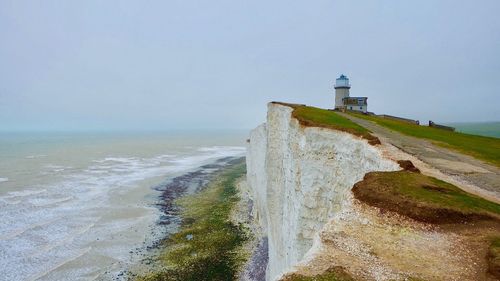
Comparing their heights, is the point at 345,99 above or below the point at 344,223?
above

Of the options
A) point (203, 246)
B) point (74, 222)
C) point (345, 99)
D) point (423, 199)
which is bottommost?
point (74, 222)

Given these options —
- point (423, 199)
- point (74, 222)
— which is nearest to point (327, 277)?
point (423, 199)

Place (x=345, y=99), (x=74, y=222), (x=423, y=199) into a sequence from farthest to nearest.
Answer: (x=345, y=99), (x=74, y=222), (x=423, y=199)

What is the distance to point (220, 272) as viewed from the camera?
84.0 ft

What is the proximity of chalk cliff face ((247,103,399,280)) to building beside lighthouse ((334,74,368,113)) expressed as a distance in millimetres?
32103

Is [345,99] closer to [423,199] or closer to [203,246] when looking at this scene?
[203,246]

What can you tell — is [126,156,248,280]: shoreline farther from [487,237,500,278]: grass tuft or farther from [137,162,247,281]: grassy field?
[487,237,500,278]: grass tuft

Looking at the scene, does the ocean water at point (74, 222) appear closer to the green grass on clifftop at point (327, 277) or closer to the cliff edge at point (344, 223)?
the cliff edge at point (344, 223)

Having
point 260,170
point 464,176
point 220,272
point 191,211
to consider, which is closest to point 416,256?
point 464,176

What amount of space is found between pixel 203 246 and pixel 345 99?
121 feet

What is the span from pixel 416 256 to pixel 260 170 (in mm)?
33352

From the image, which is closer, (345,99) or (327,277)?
(327,277)

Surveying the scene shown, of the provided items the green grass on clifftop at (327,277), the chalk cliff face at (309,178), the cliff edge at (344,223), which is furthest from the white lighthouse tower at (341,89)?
the green grass on clifftop at (327,277)

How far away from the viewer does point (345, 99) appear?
5684 centimetres
